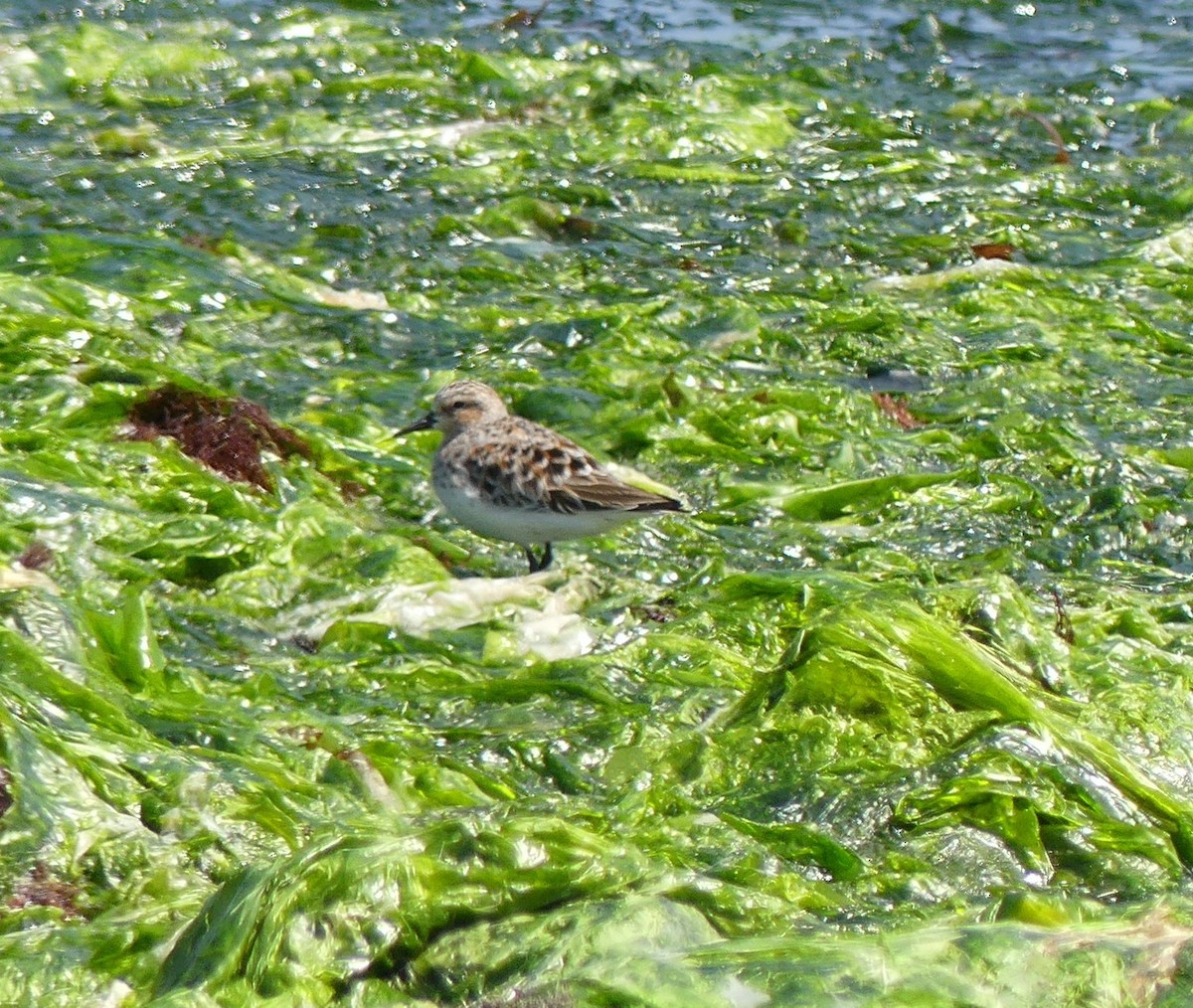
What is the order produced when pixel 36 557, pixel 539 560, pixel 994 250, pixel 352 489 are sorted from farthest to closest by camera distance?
1. pixel 994 250
2. pixel 352 489
3. pixel 539 560
4. pixel 36 557

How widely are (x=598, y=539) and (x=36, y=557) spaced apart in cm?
179

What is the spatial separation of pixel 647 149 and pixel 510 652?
16.0ft

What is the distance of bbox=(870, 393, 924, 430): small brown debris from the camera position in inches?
250

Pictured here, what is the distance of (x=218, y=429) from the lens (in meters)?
5.36

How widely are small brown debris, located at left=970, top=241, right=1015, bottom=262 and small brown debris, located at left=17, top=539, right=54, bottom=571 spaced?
15.3 feet

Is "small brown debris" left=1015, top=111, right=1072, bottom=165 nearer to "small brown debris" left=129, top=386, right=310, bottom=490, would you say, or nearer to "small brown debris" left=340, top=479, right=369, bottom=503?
"small brown debris" left=340, top=479, right=369, bottom=503

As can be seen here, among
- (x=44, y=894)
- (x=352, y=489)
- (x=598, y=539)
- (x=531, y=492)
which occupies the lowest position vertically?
(x=598, y=539)

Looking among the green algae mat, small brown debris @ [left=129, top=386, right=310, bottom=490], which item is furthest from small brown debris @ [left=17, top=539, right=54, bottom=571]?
small brown debris @ [left=129, top=386, right=310, bottom=490]

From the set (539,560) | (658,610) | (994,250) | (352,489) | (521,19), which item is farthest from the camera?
(521,19)

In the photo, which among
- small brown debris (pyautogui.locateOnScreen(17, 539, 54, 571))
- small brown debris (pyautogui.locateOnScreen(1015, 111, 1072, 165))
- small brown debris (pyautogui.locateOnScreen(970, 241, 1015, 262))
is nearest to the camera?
small brown debris (pyautogui.locateOnScreen(17, 539, 54, 571))

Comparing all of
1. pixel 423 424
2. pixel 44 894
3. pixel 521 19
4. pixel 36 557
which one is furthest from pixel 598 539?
pixel 521 19

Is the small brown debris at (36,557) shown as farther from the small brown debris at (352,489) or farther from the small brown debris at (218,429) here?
the small brown debris at (352,489)

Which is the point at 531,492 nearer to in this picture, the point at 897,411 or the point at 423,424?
the point at 423,424

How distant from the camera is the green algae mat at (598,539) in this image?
8.68 feet
